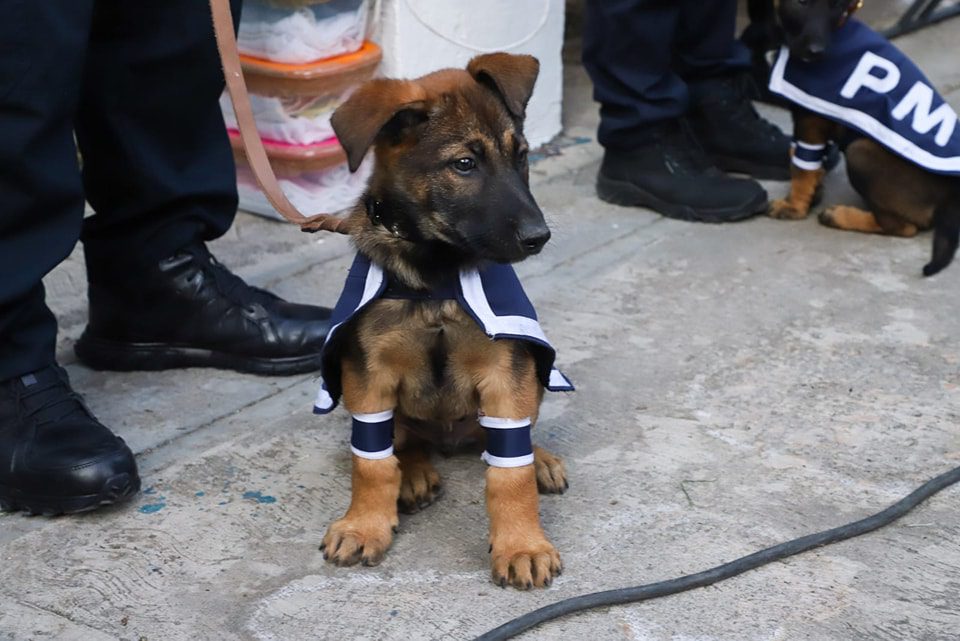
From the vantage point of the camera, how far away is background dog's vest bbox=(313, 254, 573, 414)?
254cm

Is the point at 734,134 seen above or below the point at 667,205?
above

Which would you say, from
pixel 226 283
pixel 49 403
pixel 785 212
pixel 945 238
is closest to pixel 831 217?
pixel 785 212

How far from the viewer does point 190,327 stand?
3.59 m

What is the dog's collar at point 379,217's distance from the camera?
2.61 metres

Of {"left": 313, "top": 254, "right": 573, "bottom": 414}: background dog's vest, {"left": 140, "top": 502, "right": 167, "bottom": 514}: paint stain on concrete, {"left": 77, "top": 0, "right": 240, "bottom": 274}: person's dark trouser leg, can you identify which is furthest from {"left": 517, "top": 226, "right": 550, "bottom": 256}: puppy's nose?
{"left": 77, "top": 0, "right": 240, "bottom": 274}: person's dark trouser leg

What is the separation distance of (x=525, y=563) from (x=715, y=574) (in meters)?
0.41

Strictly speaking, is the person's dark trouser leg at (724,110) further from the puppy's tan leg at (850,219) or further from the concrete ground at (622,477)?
the concrete ground at (622,477)

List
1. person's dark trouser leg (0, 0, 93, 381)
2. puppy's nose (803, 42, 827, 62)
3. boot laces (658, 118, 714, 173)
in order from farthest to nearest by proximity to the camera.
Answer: boot laces (658, 118, 714, 173) → puppy's nose (803, 42, 827, 62) → person's dark trouser leg (0, 0, 93, 381)

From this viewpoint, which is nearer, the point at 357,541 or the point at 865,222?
the point at 357,541

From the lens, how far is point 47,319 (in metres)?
3.01

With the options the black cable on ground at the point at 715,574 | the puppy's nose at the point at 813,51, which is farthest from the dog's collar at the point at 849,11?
the black cable on ground at the point at 715,574

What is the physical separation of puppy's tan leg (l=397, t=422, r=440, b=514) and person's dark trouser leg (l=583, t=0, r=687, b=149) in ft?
7.29

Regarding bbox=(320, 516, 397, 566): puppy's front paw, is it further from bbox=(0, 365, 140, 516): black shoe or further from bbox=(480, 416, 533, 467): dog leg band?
bbox=(0, 365, 140, 516): black shoe

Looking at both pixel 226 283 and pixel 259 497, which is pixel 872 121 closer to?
pixel 226 283
